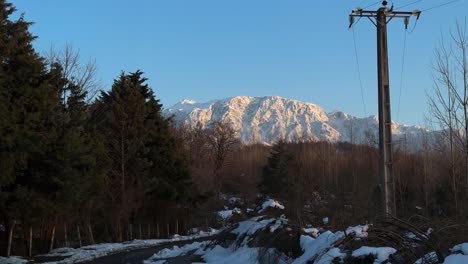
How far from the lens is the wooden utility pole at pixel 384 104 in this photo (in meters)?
21.6

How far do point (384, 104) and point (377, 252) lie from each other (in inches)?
551

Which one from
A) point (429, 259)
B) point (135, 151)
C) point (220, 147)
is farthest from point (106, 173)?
point (220, 147)

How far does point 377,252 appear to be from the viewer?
9523mm

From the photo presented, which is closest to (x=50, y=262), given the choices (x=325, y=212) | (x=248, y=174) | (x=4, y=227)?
(x=4, y=227)

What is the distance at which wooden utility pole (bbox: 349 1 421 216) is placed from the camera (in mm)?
21594

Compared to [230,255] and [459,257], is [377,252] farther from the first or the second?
[230,255]

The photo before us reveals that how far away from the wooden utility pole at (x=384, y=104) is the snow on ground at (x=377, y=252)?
11471mm

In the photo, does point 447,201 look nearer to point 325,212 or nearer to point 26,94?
point 325,212

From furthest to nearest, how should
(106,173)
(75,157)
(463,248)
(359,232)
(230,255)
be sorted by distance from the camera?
(106,173) → (75,157) → (230,255) → (359,232) → (463,248)

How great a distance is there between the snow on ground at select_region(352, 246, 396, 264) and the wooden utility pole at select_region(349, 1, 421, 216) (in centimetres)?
1147

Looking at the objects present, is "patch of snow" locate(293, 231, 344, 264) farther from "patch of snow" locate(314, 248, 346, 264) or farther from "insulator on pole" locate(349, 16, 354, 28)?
"insulator on pole" locate(349, 16, 354, 28)

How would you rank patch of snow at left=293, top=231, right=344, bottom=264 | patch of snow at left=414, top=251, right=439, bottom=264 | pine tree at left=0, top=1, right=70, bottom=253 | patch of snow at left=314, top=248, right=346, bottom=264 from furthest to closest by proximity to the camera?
pine tree at left=0, top=1, right=70, bottom=253, patch of snow at left=293, top=231, right=344, bottom=264, patch of snow at left=314, top=248, right=346, bottom=264, patch of snow at left=414, top=251, right=439, bottom=264

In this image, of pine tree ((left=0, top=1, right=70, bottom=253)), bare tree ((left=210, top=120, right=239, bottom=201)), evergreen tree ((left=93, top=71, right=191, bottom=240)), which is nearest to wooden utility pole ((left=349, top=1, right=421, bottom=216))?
pine tree ((left=0, top=1, right=70, bottom=253))

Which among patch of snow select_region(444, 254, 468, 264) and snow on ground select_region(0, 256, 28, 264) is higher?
patch of snow select_region(444, 254, 468, 264)
